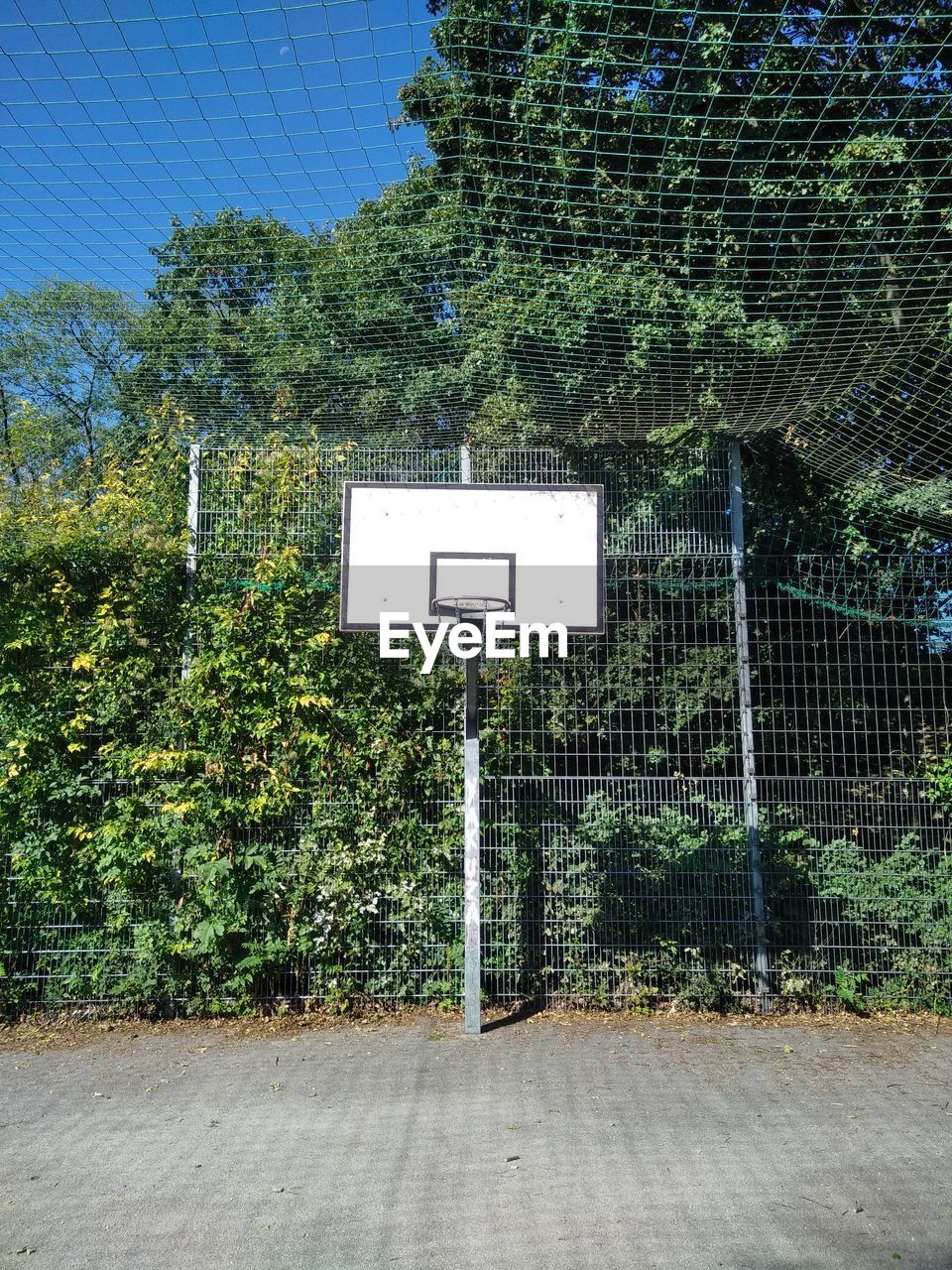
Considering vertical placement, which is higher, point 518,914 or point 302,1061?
point 518,914

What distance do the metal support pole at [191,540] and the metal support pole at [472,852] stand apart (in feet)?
5.97

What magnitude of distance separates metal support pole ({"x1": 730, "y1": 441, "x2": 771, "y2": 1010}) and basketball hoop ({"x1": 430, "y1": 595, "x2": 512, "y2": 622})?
162 centimetres

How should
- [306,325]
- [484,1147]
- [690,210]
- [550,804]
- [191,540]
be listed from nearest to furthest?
[484,1147]
[690,210]
[550,804]
[191,540]
[306,325]

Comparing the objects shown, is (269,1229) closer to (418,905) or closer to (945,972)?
(418,905)

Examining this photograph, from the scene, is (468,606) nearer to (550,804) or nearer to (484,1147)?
(550,804)

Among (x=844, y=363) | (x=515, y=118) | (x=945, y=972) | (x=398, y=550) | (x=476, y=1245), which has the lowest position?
(x=476, y=1245)

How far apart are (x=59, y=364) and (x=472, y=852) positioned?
31.5 ft

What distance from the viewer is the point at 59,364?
12.6m

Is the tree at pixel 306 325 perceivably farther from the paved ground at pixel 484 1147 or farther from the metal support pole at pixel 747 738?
the paved ground at pixel 484 1147

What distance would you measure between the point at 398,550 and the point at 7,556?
2441mm

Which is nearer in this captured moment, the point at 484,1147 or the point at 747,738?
the point at 484,1147

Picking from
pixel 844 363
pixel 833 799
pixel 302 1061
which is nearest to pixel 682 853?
pixel 833 799

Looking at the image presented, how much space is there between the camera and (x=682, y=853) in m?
6.28

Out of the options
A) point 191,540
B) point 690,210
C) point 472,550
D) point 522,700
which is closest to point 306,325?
point 191,540
